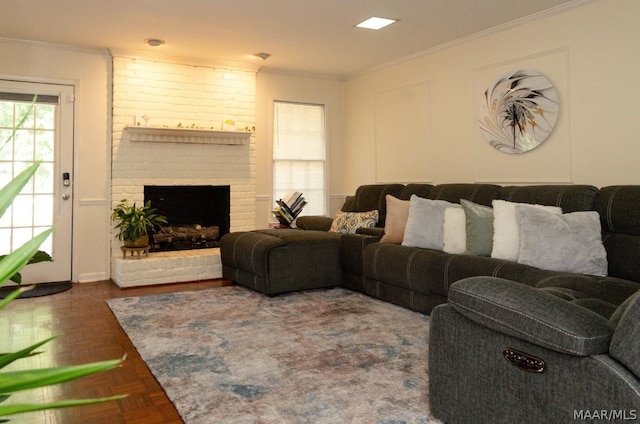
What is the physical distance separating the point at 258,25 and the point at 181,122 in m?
1.69

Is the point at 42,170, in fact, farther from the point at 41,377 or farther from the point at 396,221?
the point at 41,377

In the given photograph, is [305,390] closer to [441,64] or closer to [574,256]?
[574,256]

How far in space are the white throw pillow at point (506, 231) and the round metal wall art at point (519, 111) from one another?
3.51ft

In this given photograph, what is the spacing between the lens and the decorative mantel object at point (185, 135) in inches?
211

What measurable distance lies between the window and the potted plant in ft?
5.55

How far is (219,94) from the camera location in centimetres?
588

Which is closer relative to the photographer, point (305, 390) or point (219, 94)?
point (305, 390)

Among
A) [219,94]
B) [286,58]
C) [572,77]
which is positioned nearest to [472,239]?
[572,77]

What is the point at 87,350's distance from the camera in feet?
9.94

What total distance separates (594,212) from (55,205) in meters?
4.90

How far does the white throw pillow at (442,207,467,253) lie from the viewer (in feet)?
12.4

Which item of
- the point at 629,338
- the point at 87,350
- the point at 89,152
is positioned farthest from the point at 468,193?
the point at 89,152

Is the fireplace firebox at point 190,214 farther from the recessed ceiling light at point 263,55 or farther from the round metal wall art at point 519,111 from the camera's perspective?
the round metal wall art at point 519,111

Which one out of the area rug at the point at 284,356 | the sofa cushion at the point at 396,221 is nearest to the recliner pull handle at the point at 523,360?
the area rug at the point at 284,356
